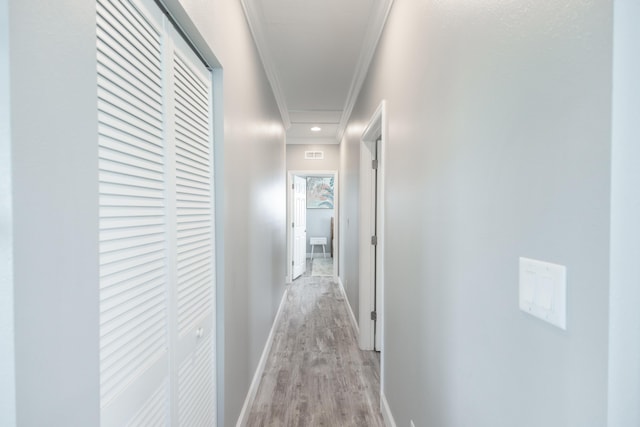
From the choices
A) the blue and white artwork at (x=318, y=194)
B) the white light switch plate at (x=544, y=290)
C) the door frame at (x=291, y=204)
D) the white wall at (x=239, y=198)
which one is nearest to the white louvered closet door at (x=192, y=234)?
the white wall at (x=239, y=198)

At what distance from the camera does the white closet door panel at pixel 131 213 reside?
76 centimetres

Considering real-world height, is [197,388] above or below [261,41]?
below

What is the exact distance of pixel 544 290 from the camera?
631 mm

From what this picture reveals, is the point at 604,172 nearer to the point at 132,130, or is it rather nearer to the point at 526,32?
the point at 526,32

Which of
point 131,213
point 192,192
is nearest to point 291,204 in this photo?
point 192,192

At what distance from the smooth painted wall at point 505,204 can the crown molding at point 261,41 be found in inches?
39.4

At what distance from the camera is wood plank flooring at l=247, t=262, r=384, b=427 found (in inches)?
83.7

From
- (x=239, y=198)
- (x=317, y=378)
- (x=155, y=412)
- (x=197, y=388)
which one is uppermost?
(x=239, y=198)

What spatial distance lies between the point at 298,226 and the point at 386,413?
4.35 meters

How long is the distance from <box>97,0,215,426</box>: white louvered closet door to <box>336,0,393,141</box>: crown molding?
48.8 inches

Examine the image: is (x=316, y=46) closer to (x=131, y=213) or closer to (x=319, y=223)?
(x=131, y=213)

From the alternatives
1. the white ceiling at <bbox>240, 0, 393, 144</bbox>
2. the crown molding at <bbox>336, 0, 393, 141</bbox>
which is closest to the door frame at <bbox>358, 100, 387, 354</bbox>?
the crown molding at <bbox>336, 0, 393, 141</bbox>

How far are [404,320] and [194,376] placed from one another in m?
1.01

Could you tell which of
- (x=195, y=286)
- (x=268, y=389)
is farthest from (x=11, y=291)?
(x=268, y=389)
